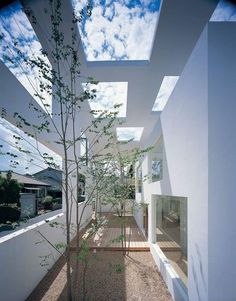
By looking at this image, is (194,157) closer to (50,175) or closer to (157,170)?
(50,175)

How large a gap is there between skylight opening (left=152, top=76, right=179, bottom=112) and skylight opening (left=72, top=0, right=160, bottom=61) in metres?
1.32

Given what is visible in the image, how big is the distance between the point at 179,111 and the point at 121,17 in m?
2.01

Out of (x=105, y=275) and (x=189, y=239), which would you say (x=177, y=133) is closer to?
(x=189, y=239)

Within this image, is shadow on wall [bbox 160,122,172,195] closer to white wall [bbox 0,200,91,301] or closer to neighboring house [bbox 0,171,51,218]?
white wall [bbox 0,200,91,301]

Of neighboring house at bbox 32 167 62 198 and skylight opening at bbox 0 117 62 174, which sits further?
neighboring house at bbox 32 167 62 198

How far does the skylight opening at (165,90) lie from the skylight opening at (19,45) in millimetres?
3595

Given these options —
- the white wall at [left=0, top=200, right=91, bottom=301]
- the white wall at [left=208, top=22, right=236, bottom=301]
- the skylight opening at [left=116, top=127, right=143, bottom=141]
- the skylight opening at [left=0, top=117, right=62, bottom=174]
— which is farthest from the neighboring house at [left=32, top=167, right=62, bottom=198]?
the skylight opening at [left=116, top=127, right=143, bottom=141]

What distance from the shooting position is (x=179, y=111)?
3.83m

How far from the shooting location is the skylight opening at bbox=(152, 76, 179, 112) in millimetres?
6392

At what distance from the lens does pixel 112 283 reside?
4.75 meters

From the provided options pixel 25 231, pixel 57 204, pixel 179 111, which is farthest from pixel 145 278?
pixel 57 204

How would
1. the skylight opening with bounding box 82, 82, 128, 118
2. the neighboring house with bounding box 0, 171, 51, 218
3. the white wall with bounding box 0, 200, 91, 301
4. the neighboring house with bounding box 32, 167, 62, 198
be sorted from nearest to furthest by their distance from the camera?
the white wall with bounding box 0, 200, 91, 301
the neighboring house with bounding box 32, 167, 62, 198
the neighboring house with bounding box 0, 171, 51, 218
the skylight opening with bounding box 82, 82, 128, 118

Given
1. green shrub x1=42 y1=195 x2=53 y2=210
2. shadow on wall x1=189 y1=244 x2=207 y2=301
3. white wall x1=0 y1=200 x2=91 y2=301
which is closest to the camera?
shadow on wall x1=189 y1=244 x2=207 y2=301

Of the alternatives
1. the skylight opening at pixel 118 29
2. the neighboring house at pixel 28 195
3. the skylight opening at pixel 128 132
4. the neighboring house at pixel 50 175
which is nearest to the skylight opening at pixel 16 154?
the neighboring house at pixel 50 175
